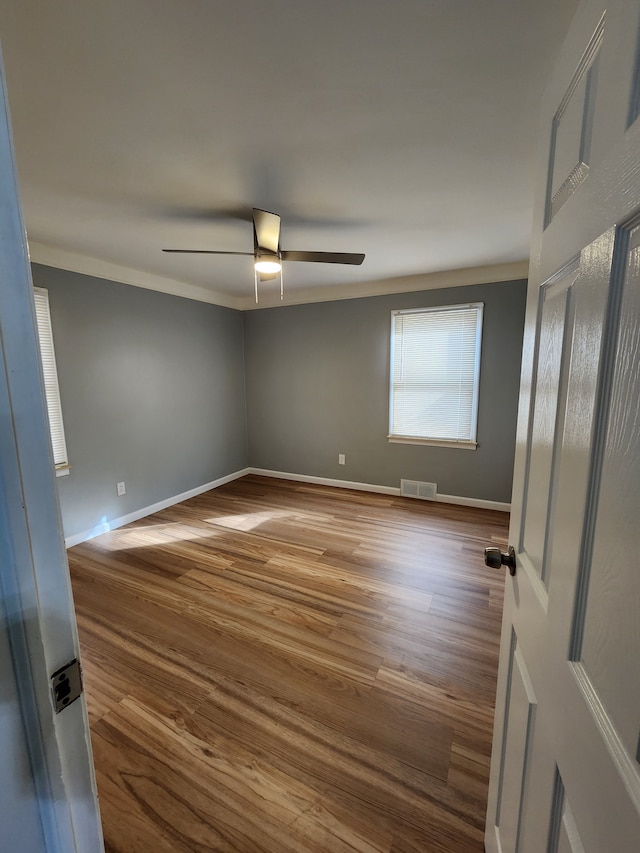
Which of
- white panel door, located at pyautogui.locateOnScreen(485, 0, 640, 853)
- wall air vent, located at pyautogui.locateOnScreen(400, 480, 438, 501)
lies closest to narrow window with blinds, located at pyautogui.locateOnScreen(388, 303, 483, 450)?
wall air vent, located at pyautogui.locateOnScreen(400, 480, 438, 501)

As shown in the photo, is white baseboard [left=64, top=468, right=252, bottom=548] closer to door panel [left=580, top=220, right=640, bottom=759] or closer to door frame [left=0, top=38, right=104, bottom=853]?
door frame [left=0, top=38, right=104, bottom=853]

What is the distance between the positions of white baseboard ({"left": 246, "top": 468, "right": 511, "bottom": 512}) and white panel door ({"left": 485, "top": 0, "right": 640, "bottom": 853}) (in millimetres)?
3151

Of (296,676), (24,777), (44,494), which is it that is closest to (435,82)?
(44,494)

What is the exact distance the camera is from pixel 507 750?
0.92m

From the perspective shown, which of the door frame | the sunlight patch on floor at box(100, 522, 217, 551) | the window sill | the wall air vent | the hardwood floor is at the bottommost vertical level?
the hardwood floor

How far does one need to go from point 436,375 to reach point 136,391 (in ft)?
10.0

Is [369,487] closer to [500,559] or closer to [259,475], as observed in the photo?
[259,475]

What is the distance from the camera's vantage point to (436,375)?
149 inches

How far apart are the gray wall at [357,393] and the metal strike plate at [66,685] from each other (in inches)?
146

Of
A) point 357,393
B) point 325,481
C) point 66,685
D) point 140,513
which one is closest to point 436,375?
point 357,393

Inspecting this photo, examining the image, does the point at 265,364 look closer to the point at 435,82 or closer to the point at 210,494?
the point at 210,494

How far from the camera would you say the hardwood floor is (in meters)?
1.19

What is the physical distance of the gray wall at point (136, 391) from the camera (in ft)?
9.81

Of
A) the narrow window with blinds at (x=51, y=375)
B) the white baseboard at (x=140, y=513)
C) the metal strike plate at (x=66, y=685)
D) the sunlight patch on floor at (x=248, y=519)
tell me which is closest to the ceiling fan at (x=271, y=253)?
the narrow window with blinds at (x=51, y=375)
